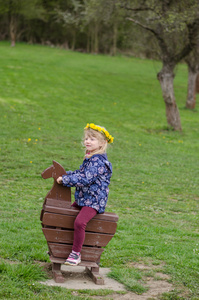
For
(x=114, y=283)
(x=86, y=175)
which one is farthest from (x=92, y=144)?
(x=114, y=283)

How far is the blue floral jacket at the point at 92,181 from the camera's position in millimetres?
5152

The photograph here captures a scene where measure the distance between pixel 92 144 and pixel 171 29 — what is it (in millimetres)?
14384

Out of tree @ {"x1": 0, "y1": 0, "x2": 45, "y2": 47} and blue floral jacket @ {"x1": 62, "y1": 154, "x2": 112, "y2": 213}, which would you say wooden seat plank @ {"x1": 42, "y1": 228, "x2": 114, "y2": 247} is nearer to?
blue floral jacket @ {"x1": 62, "y1": 154, "x2": 112, "y2": 213}

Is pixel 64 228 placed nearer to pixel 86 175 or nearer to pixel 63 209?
pixel 63 209

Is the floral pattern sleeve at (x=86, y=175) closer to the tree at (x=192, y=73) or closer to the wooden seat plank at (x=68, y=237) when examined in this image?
the wooden seat plank at (x=68, y=237)

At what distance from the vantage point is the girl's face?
5316 mm

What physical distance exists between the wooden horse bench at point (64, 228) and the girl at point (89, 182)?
11cm

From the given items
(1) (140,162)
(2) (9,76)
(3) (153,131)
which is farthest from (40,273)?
(2) (9,76)

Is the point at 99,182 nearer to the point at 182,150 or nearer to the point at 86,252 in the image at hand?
the point at 86,252

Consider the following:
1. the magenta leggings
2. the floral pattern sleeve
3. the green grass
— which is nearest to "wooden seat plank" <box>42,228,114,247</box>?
the magenta leggings

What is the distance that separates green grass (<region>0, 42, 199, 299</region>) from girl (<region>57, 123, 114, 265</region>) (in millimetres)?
616

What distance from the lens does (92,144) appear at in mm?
5316

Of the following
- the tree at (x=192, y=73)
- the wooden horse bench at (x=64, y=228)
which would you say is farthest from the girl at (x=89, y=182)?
the tree at (x=192, y=73)

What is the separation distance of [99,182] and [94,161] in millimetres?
251
